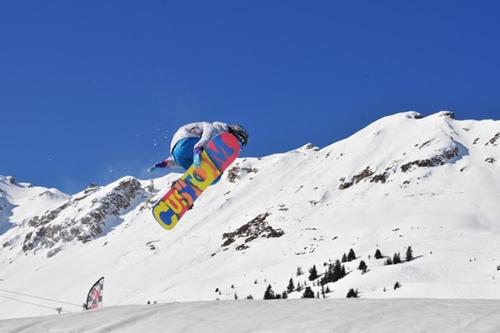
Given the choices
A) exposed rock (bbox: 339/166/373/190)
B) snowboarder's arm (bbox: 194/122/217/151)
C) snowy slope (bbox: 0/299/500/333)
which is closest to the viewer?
snowy slope (bbox: 0/299/500/333)

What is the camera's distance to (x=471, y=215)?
2655 inches

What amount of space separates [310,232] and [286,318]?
67.3m

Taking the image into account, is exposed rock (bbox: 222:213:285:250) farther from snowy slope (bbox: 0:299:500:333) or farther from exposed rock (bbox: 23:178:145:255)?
snowy slope (bbox: 0:299:500:333)

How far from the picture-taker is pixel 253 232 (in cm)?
8481

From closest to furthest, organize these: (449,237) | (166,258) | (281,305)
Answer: (281,305), (449,237), (166,258)

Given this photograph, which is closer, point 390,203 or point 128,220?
point 390,203

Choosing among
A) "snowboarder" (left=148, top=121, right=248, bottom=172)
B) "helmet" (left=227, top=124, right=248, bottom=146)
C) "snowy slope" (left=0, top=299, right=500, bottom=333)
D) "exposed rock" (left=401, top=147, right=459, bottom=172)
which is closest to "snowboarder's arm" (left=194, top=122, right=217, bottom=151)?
"snowboarder" (left=148, top=121, right=248, bottom=172)

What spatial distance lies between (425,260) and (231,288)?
17.2 meters

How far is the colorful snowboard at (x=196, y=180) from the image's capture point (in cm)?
1611

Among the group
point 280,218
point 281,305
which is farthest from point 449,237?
point 281,305

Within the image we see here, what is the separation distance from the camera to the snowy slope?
7.41 metres

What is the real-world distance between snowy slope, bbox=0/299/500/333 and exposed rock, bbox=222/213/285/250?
69381 mm

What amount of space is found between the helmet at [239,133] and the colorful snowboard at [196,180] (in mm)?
407

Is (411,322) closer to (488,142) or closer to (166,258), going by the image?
(166,258)
